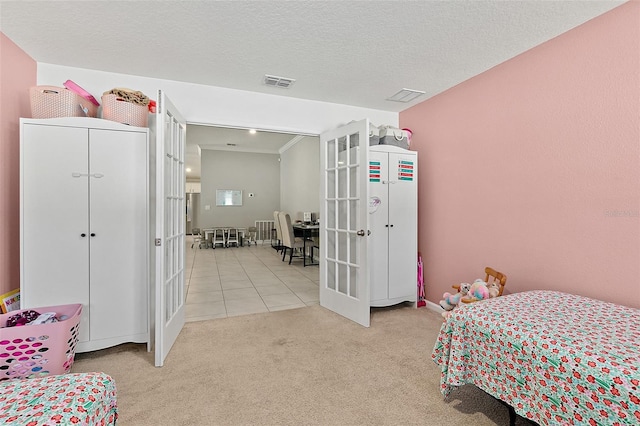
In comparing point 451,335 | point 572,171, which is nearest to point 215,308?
point 451,335

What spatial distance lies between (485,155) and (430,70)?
964 millimetres

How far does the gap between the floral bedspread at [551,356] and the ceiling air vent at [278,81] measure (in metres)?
2.59

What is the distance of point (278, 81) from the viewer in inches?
119

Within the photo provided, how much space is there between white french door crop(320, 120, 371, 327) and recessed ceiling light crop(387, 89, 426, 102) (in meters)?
0.75

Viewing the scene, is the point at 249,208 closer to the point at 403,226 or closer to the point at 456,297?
the point at 403,226

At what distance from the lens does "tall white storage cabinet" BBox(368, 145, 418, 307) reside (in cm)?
330

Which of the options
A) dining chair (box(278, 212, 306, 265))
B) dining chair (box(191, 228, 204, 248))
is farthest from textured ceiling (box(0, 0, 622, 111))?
dining chair (box(191, 228, 204, 248))

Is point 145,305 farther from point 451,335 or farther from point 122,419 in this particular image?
point 451,335

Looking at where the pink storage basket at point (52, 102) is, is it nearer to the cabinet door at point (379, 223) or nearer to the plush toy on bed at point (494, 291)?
the cabinet door at point (379, 223)

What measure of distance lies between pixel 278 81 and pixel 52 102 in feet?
6.15

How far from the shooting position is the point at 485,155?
9.27 feet

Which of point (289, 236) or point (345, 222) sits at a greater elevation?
point (345, 222)

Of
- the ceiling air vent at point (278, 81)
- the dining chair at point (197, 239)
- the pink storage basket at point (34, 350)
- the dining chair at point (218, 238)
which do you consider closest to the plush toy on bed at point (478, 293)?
the ceiling air vent at point (278, 81)

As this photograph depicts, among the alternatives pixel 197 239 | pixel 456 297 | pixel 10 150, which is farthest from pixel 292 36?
pixel 197 239
